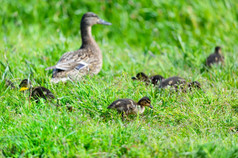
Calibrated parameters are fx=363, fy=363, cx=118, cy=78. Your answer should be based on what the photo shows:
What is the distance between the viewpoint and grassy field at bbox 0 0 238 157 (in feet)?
11.7

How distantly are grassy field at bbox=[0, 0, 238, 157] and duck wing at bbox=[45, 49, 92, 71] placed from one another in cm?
34

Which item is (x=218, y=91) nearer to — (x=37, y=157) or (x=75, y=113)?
(x=75, y=113)

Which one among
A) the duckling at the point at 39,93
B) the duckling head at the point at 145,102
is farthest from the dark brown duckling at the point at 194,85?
the duckling at the point at 39,93

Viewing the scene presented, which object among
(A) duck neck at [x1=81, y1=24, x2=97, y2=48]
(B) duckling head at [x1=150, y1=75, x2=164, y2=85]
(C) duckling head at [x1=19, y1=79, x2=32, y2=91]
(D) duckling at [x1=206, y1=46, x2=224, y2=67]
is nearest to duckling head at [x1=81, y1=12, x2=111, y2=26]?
(A) duck neck at [x1=81, y1=24, x2=97, y2=48]

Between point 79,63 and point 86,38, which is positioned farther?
point 86,38

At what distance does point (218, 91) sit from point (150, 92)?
978 millimetres

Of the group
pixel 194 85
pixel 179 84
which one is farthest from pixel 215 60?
pixel 179 84

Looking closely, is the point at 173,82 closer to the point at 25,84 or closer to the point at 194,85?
the point at 194,85

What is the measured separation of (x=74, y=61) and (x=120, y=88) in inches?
54.2

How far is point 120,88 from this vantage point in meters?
5.01

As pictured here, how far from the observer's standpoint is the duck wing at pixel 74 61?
591 centimetres

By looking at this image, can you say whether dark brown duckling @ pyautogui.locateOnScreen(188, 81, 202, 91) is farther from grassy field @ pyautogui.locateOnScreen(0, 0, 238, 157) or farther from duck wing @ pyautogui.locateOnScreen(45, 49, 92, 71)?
duck wing @ pyautogui.locateOnScreen(45, 49, 92, 71)

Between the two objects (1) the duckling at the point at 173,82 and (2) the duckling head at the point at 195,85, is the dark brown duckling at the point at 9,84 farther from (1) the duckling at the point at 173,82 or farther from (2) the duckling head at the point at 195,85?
(2) the duckling head at the point at 195,85

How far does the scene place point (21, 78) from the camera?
5668 millimetres
